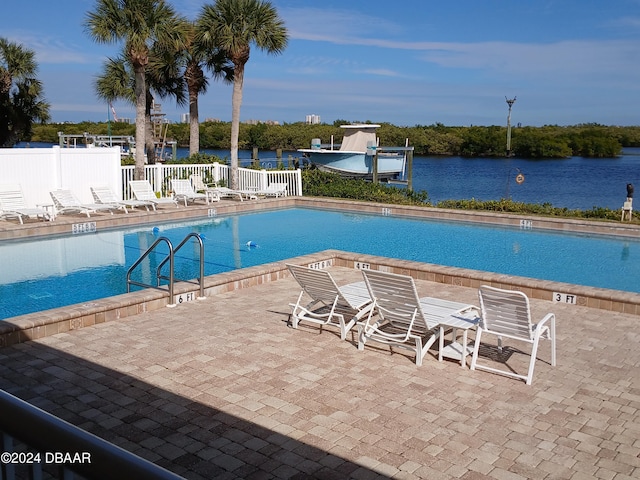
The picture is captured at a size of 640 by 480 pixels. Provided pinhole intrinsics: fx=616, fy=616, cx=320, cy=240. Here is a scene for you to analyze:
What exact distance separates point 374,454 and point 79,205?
40.4 ft

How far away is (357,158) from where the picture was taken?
28406 millimetres

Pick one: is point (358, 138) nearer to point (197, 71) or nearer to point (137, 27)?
point (197, 71)

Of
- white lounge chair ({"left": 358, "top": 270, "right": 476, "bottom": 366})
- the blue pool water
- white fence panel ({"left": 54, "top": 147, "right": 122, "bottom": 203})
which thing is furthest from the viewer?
white fence panel ({"left": 54, "top": 147, "right": 122, "bottom": 203})

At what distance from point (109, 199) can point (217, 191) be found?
3.39 meters

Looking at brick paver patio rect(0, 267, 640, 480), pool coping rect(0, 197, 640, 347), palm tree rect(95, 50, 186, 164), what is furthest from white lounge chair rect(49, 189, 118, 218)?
palm tree rect(95, 50, 186, 164)

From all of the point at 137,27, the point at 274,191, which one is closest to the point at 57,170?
the point at 137,27

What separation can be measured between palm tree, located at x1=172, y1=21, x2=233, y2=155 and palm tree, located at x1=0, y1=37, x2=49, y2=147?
1436 cm

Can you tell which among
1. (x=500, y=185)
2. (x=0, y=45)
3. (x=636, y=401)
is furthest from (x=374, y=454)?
(x=500, y=185)

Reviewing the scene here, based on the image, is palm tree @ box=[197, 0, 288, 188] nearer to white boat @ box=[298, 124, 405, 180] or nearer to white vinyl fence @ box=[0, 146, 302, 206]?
white vinyl fence @ box=[0, 146, 302, 206]

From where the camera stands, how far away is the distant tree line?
62.5 meters

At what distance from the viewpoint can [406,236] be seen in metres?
14.2

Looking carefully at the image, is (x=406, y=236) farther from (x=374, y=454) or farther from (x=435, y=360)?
(x=374, y=454)

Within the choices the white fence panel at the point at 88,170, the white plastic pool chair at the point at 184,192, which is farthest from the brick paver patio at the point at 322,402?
the white plastic pool chair at the point at 184,192

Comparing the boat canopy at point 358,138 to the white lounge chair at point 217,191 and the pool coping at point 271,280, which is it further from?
the pool coping at point 271,280
